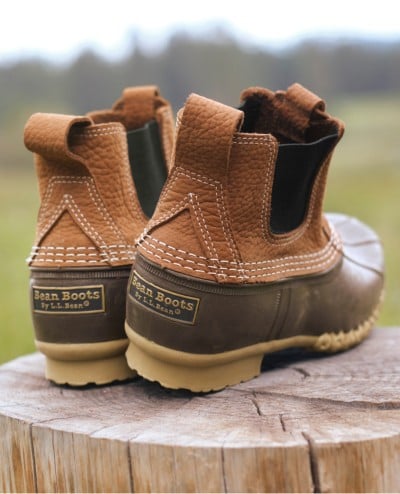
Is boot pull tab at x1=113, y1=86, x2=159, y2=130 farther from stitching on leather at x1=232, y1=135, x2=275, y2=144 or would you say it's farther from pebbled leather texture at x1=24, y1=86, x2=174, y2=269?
stitching on leather at x1=232, y1=135, x2=275, y2=144

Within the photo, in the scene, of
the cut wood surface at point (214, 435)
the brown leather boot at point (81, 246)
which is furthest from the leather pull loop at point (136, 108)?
the cut wood surface at point (214, 435)

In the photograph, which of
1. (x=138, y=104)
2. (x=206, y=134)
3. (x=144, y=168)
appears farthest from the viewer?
(x=138, y=104)

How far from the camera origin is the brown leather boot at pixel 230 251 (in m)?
1.37

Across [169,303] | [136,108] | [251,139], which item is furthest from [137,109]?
[169,303]

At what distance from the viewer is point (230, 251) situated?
140cm

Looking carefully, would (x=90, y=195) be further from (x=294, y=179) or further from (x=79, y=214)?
(x=294, y=179)

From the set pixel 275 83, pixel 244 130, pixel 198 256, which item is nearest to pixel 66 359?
pixel 198 256

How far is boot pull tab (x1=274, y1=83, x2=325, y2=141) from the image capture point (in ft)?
→ 5.25

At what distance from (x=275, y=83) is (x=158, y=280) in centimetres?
1391

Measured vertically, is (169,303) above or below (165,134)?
below

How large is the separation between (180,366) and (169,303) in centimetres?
15

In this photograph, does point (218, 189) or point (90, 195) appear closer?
point (218, 189)

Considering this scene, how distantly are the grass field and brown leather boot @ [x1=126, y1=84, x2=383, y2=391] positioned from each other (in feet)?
8.55

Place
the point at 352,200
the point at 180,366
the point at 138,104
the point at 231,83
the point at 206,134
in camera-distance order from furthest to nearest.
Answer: the point at 231,83 < the point at 352,200 < the point at 138,104 < the point at 180,366 < the point at 206,134
